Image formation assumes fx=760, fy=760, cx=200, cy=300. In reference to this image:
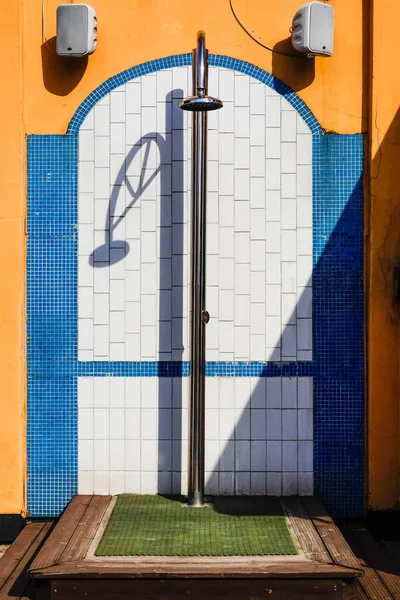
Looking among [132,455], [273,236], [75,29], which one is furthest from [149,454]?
[75,29]

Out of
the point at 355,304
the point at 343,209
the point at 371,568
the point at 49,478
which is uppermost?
the point at 343,209

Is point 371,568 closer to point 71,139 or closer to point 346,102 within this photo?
point 346,102

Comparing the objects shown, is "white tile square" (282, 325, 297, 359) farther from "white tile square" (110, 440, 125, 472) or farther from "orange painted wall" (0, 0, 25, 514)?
"orange painted wall" (0, 0, 25, 514)

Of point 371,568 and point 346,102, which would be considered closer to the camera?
point 371,568

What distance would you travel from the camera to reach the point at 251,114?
6.06m

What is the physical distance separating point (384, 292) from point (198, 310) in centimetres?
152

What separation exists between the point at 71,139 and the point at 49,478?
2714 millimetres

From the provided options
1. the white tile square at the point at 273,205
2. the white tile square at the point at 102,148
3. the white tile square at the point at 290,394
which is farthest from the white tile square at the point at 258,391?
the white tile square at the point at 102,148

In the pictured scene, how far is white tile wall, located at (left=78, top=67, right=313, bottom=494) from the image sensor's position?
6047 mm

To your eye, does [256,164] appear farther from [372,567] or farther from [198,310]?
[372,567]

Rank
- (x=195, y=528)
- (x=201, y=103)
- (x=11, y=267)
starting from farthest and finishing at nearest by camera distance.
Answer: (x=11, y=267) < (x=195, y=528) < (x=201, y=103)

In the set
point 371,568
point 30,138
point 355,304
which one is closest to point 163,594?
point 371,568

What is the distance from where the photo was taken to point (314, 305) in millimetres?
6066

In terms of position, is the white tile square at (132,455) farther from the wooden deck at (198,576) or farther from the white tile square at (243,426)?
the wooden deck at (198,576)
